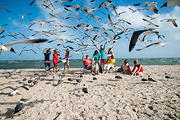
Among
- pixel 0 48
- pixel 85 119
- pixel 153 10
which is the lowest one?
pixel 85 119

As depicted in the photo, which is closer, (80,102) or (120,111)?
(120,111)

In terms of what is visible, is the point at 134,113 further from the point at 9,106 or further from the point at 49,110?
the point at 9,106

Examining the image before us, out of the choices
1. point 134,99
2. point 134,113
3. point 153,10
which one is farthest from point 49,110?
point 153,10

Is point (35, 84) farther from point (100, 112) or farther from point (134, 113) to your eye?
point (134, 113)

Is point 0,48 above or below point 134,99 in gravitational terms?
above

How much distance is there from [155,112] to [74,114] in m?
1.84

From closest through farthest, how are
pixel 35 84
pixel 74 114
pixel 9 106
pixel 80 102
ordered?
pixel 74 114 → pixel 9 106 → pixel 80 102 → pixel 35 84

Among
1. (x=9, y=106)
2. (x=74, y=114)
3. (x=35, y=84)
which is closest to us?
(x=74, y=114)

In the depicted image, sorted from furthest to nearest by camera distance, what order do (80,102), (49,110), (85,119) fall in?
1. (80,102)
2. (49,110)
3. (85,119)

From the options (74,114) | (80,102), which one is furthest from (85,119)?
(80,102)

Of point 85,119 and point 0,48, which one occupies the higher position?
point 0,48

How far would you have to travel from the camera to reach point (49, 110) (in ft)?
8.87

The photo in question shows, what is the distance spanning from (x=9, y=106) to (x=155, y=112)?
370 cm

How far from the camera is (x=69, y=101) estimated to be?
10.6 feet
